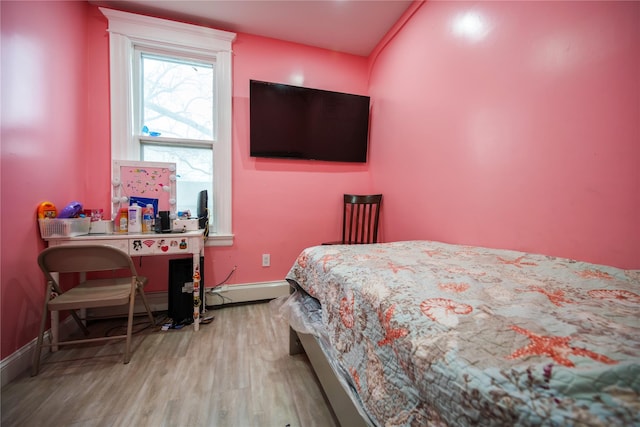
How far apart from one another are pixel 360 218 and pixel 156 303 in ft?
6.73

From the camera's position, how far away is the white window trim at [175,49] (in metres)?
2.00

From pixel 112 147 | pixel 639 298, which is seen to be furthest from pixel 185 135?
pixel 639 298

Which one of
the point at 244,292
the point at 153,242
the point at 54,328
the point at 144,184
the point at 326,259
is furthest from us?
the point at 244,292

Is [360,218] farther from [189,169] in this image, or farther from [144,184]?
[144,184]

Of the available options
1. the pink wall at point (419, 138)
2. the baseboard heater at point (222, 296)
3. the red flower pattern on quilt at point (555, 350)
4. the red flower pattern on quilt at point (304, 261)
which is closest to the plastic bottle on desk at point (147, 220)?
the pink wall at point (419, 138)

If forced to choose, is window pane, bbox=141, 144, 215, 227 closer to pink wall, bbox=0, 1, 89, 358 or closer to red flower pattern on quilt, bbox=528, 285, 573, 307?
pink wall, bbox=0, 1, 89, 358

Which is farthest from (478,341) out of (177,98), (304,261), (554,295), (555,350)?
(177,98)

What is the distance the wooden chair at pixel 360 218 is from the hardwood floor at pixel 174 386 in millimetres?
1194

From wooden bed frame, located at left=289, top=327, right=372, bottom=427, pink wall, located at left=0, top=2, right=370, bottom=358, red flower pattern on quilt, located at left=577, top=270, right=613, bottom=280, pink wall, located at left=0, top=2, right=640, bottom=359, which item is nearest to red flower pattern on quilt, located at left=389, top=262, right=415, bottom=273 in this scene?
wooden bed frame, located at left=289, top=327, right=372, bottom=427

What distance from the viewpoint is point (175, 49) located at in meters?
2.16

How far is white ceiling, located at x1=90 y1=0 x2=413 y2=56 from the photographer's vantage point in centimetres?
193

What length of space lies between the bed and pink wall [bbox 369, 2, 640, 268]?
0.77ft

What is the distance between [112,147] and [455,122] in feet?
8.64

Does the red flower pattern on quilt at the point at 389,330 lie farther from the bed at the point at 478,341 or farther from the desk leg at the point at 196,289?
the desk leg at the point at 196,289
